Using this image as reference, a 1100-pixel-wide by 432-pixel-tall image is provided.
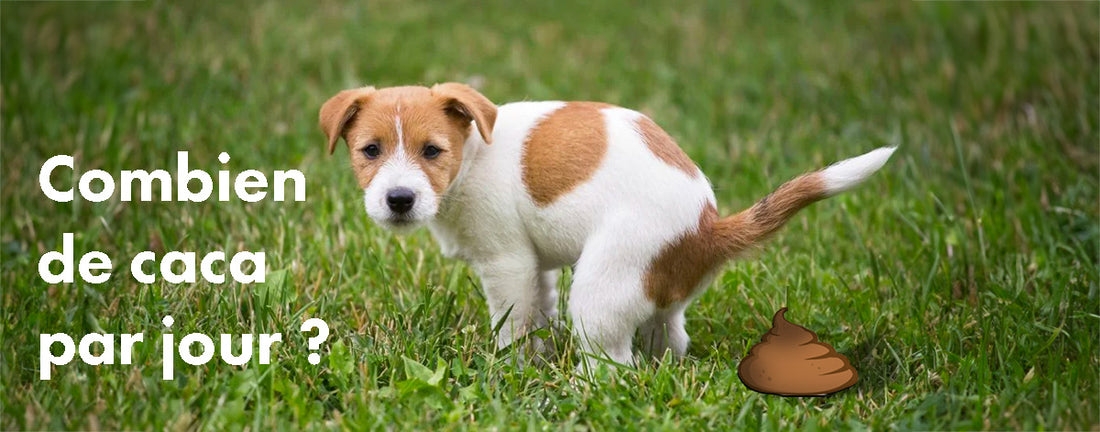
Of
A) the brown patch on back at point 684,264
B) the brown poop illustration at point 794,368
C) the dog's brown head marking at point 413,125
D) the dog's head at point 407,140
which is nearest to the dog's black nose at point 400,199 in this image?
the dog's head at point 407,140

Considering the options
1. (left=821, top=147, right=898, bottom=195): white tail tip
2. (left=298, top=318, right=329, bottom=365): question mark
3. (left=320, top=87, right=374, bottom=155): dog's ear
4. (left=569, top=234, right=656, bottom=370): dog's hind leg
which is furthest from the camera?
(left=298, top=318, right=329, bottom=365): question mark

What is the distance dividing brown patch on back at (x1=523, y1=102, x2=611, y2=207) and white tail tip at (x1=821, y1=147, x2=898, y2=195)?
72 centimetres

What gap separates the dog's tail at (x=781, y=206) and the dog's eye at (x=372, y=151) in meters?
1.12

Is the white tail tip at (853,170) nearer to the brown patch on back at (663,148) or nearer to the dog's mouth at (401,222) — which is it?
the brown patch on back at (663,148)

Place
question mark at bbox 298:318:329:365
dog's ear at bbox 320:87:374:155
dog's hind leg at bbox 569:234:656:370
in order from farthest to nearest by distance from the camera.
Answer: question mark at bbox 298:318:329:365 < dog's ear at bbox 320:87:374:155 < dog's hind leg at bbox 569:234:656:370

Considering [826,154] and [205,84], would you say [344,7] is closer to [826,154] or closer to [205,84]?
[205,84]

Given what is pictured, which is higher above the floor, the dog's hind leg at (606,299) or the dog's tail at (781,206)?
the dog's tail at (781,206)

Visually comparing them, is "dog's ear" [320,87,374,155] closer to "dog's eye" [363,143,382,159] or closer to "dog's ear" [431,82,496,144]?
"dog's eye" [363,143,382,159]

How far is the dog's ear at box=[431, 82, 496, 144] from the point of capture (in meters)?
3.66

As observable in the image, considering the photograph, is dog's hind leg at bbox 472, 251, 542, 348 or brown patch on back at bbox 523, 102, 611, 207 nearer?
brown patch on back at bbox 523, 102, 611, 207

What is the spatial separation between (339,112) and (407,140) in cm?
27

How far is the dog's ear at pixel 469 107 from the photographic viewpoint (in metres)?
3.66

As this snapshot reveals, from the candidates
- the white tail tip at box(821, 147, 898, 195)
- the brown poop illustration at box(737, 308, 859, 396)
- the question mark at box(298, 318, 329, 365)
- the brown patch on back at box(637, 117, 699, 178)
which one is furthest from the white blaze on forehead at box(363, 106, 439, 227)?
the white tail tip at box(821, 147, 898, 195)

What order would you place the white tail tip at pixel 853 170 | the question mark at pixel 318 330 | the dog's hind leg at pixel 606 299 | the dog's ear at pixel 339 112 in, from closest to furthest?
the white tail tip at pixel 853 170 → the dog's hind leg at pixel 606 299 → the dog's ear at pixel 339 112 → the question mark at pixel 318 330
